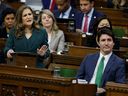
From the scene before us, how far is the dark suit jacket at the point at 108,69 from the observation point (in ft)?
14.9

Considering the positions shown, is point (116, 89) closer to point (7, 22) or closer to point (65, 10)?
point (7, 22)

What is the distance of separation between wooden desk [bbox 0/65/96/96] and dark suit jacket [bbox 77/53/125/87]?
388mm

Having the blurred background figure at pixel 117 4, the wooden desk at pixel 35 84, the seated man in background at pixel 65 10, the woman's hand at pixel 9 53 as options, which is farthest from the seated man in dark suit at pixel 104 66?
the blurred background figure at pixel 117 4

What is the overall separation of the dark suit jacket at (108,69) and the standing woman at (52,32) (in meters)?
1.57

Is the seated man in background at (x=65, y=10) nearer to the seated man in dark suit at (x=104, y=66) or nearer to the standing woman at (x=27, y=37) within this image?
the standing woman at (x=27, y=37)

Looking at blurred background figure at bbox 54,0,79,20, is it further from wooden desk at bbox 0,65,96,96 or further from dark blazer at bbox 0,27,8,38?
wooden desk at bbox 0,65,96,96

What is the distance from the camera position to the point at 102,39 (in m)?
4.68

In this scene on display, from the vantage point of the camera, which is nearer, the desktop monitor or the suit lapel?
the suit lapel

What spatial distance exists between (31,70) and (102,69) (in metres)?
0.76

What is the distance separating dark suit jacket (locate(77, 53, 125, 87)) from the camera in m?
4.55

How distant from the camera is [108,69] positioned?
182 inches

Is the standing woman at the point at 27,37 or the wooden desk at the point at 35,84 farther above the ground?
the standing woman at the point at 27,37

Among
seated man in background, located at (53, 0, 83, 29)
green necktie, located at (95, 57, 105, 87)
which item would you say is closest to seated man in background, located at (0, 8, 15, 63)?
seated man in background, located at (53, 0, 83, 29)

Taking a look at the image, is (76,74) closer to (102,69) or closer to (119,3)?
(102,69)
